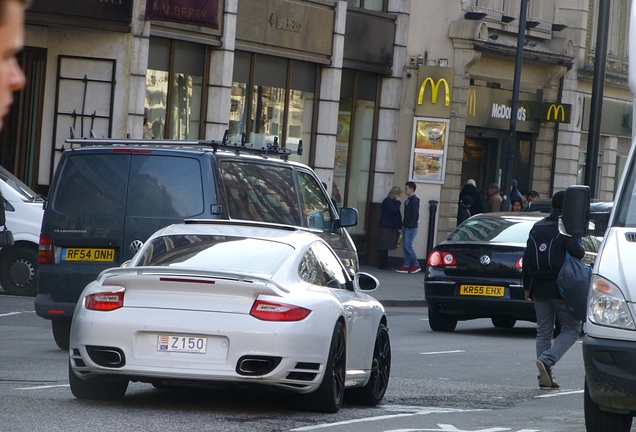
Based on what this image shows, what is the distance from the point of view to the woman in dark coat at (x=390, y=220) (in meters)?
28.6

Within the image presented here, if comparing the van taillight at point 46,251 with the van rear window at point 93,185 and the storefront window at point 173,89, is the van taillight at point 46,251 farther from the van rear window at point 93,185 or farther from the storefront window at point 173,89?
the storefront window at point 173,89

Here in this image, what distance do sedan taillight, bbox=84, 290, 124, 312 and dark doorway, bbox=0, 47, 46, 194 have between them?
14889 mm

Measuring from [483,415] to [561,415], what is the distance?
577mm

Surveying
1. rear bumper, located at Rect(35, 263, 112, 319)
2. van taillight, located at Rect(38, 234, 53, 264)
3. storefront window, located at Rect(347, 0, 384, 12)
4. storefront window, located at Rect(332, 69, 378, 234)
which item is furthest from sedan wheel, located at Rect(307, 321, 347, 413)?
storefront window, located at Rect(347, 0, 384, 12)

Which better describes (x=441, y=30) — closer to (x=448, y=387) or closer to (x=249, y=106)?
(x=249, y=106)

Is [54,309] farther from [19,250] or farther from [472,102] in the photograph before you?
[472,102]

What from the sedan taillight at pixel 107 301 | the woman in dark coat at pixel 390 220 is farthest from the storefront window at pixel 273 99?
the sedan taillight at pixel 107 301

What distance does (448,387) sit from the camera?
1042cm

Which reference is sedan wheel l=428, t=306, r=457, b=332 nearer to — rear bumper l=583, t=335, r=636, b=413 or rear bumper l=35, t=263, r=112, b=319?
rear bumper l=35, t=263, r=112, b=319

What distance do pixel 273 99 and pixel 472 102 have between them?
23.1ft

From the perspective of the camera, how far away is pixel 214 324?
757 centimetres

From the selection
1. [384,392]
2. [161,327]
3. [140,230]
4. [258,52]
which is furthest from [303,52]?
[161,327]

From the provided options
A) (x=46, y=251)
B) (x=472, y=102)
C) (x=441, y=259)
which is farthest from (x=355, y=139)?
(x=46, y=251)

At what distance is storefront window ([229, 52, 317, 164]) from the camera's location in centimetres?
2581
